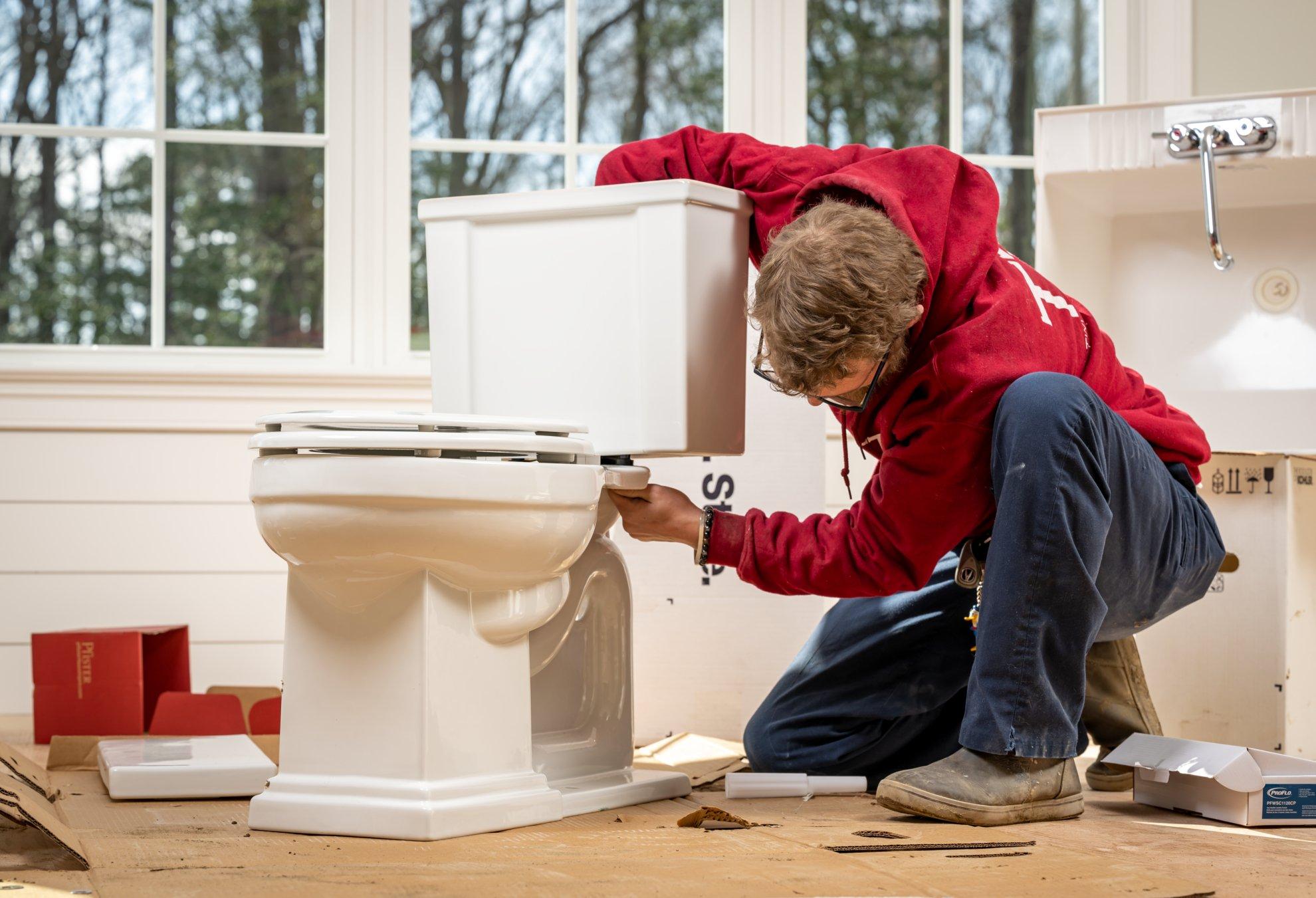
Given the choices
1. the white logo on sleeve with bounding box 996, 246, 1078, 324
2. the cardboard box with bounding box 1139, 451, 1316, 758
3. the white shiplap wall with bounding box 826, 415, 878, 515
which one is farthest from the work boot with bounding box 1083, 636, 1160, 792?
the white shiplap wall with bounding box 826, 415, 878, 515

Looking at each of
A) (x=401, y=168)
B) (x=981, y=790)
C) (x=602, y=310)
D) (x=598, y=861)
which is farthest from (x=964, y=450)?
(x=401, y=168)

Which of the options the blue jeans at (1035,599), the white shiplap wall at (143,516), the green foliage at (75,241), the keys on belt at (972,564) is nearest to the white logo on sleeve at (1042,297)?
the blue jeans at (1035,599)

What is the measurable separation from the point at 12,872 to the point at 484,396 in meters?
0.69

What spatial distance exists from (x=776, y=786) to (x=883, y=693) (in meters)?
0.19

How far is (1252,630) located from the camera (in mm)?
1759

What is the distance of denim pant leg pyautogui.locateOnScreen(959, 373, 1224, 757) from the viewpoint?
1.23 m

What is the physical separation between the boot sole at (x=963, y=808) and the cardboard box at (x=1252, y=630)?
23.3 inches

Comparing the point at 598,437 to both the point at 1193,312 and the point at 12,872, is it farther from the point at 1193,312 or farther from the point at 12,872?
the point at 1193,312

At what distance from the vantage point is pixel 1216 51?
247 cm

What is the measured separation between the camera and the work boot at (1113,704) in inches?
60.8

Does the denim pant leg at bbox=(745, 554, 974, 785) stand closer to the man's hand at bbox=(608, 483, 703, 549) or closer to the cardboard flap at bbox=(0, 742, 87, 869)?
the man's hand at bbox=(608, 483, 703, 549)

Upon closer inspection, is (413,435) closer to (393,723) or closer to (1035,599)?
(393,723)

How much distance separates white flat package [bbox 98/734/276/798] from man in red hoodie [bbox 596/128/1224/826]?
1.60 ft

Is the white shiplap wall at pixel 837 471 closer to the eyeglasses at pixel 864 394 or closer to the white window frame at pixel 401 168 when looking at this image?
the white window frame at pixel 401 168
